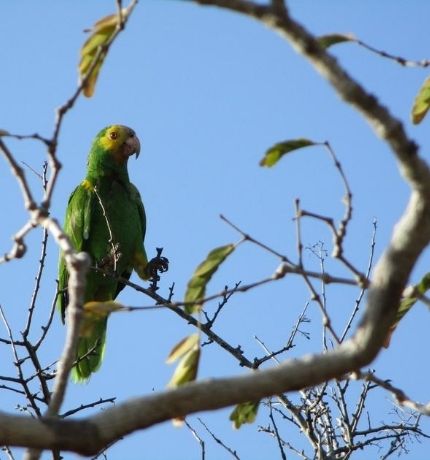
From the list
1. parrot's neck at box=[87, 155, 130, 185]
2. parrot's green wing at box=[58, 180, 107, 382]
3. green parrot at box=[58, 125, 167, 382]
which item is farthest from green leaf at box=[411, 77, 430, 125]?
parrot's neck at box=[87, 155, 130, 185]

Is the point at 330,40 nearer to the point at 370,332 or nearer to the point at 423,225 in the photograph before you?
the point at 423,225

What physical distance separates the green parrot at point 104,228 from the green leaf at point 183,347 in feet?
13.0

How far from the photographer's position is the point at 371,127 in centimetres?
151

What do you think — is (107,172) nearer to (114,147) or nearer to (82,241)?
(114,147)

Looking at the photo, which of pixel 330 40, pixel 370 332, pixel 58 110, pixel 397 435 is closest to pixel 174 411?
pixel 370 332

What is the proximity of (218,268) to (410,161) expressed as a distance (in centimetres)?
82

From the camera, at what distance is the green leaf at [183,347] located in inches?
83.1

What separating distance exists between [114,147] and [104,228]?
905 mm

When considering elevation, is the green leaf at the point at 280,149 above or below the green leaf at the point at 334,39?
below

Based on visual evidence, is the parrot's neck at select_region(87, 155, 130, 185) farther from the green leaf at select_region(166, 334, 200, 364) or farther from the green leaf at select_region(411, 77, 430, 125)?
the green leaf at select_region(166, 334, 200, 364)

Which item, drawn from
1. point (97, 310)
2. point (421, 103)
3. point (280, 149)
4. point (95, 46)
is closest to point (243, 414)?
point (97, 310)

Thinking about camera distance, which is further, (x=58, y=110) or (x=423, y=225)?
(x=58, y=110)

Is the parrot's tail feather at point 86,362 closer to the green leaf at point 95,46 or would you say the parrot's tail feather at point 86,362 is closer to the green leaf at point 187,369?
the green leaf at point 187,369

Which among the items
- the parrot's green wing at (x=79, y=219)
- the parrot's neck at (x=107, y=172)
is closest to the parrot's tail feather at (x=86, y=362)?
the parrot's green wing at (x=79, y=219)
